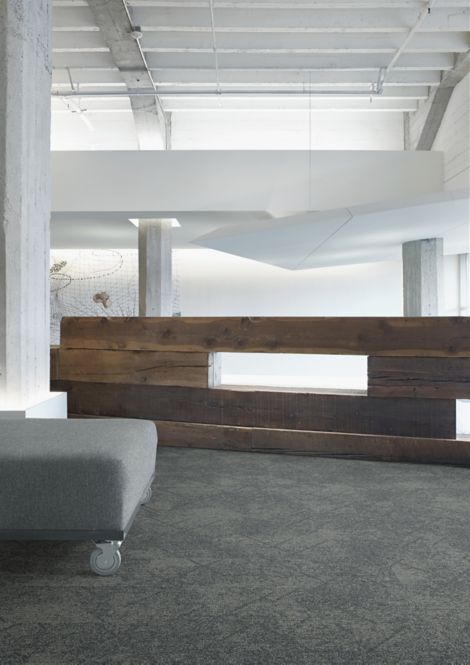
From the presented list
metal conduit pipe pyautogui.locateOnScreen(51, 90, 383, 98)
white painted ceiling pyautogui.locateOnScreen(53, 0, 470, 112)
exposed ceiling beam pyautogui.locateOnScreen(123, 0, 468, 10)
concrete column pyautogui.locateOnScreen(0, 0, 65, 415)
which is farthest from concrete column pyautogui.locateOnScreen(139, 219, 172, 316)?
concrete column pyautogui.locateOnScreen(0, 0, 65, 415)

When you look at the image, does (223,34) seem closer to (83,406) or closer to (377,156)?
(377,156)

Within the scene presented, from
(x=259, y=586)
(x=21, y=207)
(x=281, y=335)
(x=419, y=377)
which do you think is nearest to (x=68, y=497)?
(x=259, y=586)

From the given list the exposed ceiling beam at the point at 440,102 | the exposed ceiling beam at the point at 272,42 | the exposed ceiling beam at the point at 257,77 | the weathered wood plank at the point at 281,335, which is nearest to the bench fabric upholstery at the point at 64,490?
the weathered wood plank at the point at 281,335

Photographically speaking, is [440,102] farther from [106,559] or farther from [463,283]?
[106,559]

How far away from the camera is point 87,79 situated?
25.3ft

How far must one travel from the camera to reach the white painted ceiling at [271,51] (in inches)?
245

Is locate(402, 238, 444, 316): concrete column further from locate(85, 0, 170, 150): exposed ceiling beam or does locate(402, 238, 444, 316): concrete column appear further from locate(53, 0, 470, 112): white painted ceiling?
locate(85, 0, 170, 150): exposed ceiling beam

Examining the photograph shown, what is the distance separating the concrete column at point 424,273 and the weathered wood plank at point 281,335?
2.54m

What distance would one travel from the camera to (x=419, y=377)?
3.43 m

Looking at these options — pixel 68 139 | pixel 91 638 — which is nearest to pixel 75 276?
pixel 68 139

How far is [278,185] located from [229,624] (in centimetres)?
628

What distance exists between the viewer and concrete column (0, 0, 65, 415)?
311 cm

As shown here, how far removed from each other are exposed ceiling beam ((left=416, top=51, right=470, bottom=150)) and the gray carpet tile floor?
251 inches

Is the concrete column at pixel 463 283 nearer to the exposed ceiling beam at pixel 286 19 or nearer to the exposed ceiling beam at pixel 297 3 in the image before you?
the exposed ceiling beam at pixel 286 19
